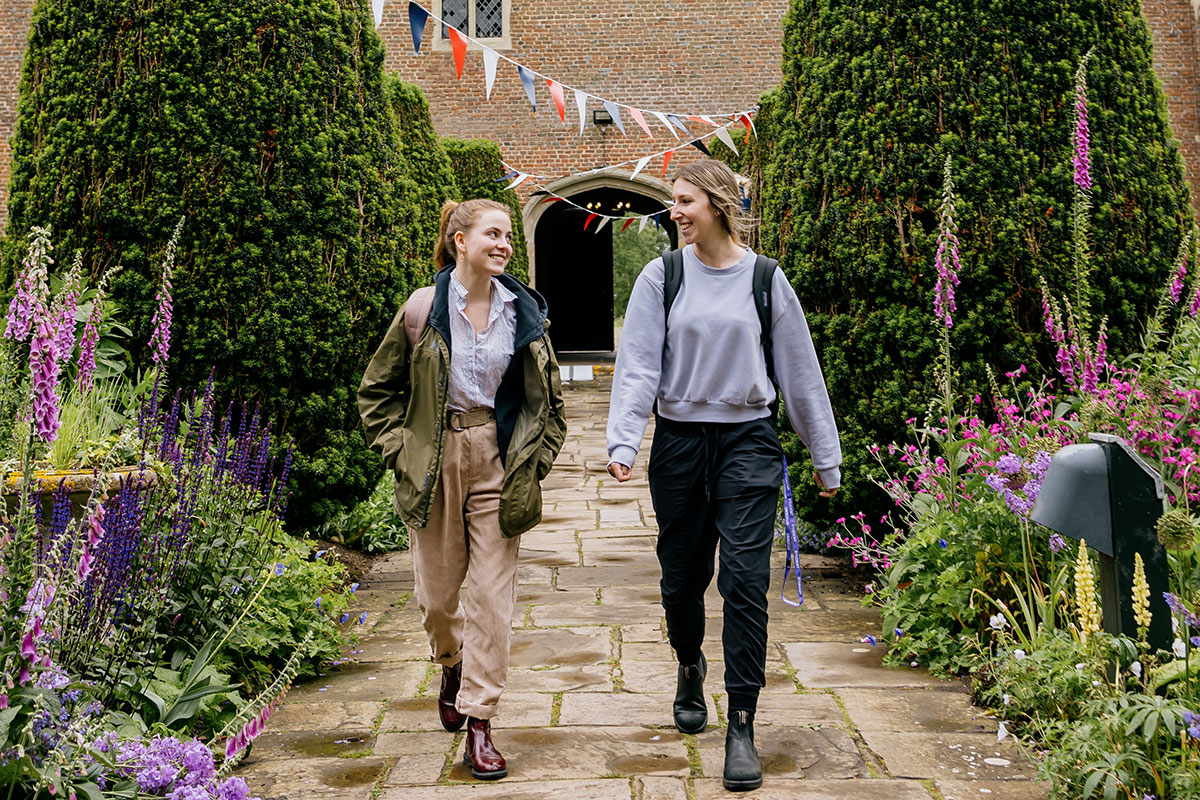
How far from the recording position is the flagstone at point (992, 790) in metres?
2.91

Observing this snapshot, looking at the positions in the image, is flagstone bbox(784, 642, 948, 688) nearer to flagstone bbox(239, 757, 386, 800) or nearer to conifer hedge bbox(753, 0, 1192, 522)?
conifer hedge bbox(753, 0, 1192, 522)

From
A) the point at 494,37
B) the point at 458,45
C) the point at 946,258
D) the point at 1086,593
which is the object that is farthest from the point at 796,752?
the point at 494,37

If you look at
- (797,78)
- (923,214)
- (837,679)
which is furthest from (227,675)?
(797,78)

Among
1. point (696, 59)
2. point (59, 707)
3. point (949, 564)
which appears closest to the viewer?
point (59, 707)

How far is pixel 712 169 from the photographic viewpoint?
329 centimetres

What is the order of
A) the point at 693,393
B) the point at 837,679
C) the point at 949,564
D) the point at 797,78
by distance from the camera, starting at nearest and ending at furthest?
the point at 693,393, the point at 837,679, the point at 949,564, the point at 797,78

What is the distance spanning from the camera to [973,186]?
5.00 metres

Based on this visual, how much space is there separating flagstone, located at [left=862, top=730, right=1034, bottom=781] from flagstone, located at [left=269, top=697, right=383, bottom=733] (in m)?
1.68

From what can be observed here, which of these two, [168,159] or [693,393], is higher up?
[168,159]

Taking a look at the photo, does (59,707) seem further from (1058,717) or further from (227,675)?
(1058,717)

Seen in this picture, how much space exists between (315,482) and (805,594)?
2546mm

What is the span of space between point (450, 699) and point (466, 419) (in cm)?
96

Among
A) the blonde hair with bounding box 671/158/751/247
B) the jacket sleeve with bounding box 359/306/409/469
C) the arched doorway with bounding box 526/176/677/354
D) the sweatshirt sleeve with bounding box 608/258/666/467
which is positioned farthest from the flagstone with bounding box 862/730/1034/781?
the arched doorway with bounding box 526/176/677/354

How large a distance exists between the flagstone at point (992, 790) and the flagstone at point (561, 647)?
1605mm
